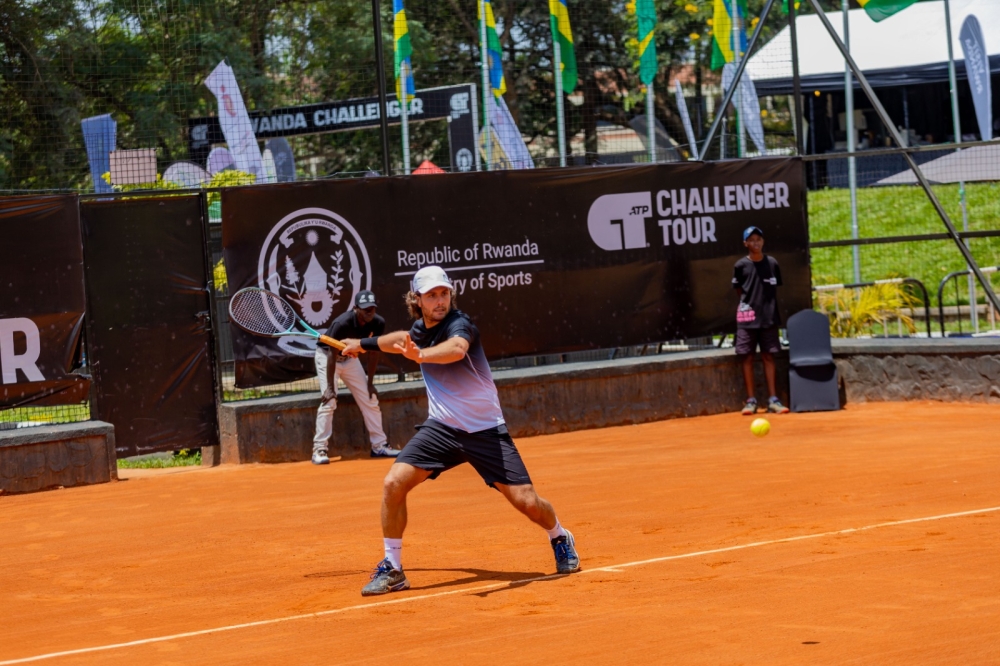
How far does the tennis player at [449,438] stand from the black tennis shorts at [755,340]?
781 cm

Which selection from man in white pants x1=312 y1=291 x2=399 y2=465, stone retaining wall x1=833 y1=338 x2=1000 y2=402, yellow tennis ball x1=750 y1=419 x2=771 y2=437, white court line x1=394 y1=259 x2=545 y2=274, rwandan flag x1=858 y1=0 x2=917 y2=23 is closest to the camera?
yellow tennis ball x1=750 y1=419 x2=771 y2=437

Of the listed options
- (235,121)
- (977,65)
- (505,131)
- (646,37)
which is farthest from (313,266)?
(977,65)

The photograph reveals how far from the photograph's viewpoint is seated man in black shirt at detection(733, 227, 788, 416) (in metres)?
14.3

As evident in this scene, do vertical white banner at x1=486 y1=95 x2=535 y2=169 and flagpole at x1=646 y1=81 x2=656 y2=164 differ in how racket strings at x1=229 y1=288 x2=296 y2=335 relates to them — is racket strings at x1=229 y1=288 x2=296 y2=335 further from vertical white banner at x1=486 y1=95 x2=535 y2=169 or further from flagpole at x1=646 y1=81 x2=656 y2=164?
vertical white banner at x1=486 y1=95 x2=535 y2=169

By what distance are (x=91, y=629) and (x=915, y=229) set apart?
72.4ft

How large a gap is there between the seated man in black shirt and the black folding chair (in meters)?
0.29

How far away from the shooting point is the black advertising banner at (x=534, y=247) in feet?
41.9

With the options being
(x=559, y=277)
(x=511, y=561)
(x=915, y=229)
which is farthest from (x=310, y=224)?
(x=915, y=229)

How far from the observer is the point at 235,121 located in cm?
1384

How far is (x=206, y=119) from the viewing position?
1381cm

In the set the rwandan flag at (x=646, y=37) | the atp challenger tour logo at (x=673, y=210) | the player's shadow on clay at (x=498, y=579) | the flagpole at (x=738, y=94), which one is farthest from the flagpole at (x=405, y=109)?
the player's shadow on clay at (x=498, y=579)

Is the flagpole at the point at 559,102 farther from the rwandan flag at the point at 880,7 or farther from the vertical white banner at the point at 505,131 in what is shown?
the rwandan flag at the point at 880,7

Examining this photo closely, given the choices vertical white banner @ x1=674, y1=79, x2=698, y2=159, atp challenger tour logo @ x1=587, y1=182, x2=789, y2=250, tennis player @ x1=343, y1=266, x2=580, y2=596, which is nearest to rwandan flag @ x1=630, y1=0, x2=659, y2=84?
vertical white banner @ x1=674, y1=79, x2=698, y2=159

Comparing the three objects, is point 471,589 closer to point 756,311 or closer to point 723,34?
point 756,311
